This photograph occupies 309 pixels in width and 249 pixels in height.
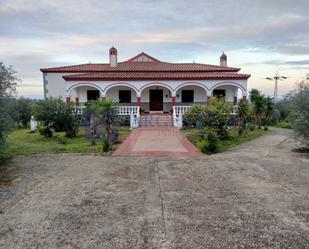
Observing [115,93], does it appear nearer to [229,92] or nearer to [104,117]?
[229,92]

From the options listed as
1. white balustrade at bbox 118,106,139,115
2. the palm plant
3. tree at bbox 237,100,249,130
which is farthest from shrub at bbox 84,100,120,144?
the palm plant

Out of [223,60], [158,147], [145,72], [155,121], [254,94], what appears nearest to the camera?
[158,147]

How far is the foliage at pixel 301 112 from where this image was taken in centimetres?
977

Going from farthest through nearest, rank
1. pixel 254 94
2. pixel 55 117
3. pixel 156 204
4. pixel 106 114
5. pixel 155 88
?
pixel 155 88, pixel 254 94, pixel 55 117, pixel 106 114, pixel 156 204

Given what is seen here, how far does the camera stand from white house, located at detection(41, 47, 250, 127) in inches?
813

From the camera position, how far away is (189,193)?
18.4ft

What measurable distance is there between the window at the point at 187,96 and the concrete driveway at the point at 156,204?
599 inches

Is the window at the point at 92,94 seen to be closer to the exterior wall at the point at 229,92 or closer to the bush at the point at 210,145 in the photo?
the exterior wall at the point at 229,92

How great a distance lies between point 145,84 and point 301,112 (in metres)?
12.8

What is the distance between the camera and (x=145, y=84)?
20672 mm

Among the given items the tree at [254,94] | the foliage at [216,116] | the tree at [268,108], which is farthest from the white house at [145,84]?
the foliage at [216,116]

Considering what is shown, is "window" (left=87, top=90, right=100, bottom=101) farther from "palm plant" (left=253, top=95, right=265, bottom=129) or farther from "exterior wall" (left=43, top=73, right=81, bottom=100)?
"palm plant" (left=253, top=95, right=265, bottom=129)

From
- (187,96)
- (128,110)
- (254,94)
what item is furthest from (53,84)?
(254,94)

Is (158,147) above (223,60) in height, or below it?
below
